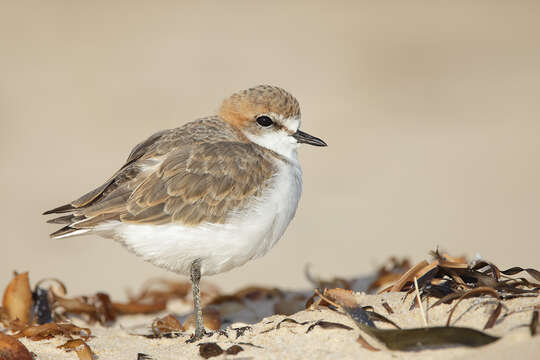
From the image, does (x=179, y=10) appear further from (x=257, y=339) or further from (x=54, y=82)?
(x=257, y=339)

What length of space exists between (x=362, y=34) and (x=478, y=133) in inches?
194

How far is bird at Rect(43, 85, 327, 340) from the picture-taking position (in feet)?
16.3

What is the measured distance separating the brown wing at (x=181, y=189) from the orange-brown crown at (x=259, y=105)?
454mm

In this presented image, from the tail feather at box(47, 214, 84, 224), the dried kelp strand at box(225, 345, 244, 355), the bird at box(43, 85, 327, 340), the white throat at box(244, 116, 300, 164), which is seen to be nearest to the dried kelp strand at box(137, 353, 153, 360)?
the dried kelp strand at box(225, 345, 244, 355)

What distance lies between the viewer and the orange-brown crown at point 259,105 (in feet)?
18.7

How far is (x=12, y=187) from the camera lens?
10.3m

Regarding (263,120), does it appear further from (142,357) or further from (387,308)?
(142,357)

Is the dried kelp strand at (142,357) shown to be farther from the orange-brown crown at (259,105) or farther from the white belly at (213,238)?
the orange-brown crown at (259,105)

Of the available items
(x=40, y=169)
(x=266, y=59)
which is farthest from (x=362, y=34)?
(x=40, y=169)

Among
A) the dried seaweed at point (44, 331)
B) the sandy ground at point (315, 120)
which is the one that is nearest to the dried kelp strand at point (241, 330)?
the sandy ground at point (315, 120)

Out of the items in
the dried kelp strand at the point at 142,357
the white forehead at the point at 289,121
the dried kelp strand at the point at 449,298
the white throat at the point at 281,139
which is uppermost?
the white forehead at the point at 289,121

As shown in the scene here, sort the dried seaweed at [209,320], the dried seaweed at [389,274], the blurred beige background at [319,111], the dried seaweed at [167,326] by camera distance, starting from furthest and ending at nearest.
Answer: the blurred beige background at [319,111], the dried seaweed at [389,274], the dried seaweed at [209,320], the dried seaweed at [167,326]

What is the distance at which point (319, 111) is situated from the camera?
12445mm

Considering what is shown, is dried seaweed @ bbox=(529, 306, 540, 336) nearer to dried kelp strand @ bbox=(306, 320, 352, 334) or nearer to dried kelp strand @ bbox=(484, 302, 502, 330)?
dried kelp strand @ bbox=(484, 302, 502, 330)
